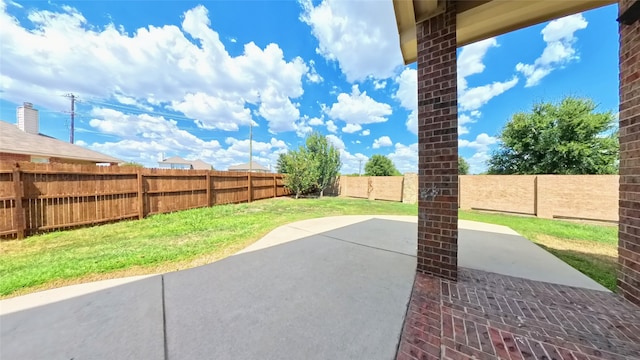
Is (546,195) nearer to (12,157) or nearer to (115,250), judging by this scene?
(115,250)

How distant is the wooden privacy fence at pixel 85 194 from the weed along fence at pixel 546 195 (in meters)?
12.6

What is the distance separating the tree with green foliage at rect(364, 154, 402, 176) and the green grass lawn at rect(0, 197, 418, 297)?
97.1ft

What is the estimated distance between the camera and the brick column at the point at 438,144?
2510mm

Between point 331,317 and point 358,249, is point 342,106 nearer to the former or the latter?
point 358,249

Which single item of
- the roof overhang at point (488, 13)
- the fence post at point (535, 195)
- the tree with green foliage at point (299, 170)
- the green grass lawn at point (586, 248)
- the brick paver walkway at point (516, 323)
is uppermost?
the roof overhang at point (488, 13)

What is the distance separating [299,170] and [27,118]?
1450 cm

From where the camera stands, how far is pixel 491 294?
2244mm

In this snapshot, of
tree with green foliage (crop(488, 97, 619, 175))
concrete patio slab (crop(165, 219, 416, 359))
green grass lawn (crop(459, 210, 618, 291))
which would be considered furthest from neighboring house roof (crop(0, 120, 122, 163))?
tree with green foliage (crop(488, 97, 619, 175))

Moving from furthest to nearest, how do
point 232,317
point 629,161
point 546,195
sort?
point 546,195 → point 629,161 → point 232,317

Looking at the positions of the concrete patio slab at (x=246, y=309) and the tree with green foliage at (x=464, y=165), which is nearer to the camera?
the concrete patio slab at (x=246, y=309)

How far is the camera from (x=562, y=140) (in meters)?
12.9

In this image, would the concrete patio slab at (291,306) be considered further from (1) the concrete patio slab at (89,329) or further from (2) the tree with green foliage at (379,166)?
(2) the tree with green foliage at (379,166)

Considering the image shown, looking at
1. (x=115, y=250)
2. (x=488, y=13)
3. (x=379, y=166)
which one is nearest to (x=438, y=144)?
(x=488, y=13)

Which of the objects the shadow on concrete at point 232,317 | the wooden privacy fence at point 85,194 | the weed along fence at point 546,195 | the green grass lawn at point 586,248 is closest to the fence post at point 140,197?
the wooden privacy fence at point 85,194
